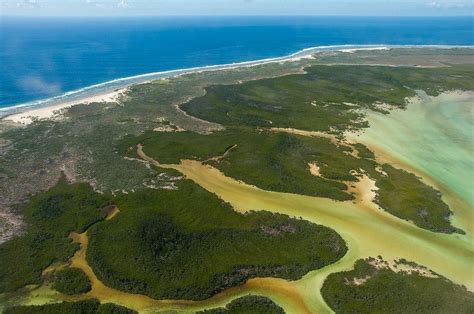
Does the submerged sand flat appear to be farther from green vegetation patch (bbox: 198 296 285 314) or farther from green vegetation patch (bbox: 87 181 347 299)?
green vegetation patch (bbox: 198 296 285 314)

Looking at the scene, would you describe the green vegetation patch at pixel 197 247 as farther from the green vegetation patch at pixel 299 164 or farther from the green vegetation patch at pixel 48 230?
the green vegetation patch at pixel 299 164

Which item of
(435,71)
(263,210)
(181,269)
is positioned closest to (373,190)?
(263,210)

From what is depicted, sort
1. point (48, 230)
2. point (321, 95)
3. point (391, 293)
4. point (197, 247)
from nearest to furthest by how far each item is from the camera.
Answer: point (391, 293) → point (197, 247) → point (48, 230) → point (321, 95)

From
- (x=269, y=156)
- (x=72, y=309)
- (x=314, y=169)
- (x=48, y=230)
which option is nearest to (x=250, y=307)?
(x=72, y=309)

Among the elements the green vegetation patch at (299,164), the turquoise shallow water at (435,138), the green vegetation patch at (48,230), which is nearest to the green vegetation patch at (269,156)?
the green vegetation patch at (299,164)

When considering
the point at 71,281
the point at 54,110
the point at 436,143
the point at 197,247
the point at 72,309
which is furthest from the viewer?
the point at 54,110

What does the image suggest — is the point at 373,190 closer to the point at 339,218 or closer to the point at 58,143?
the point at 339,218

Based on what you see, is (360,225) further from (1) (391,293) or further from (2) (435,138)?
(2) (435,138)
